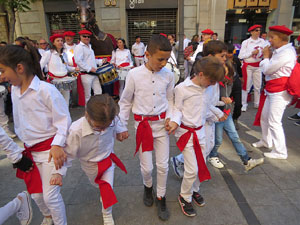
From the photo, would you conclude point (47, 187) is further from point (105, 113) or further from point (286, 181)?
point (286, 181)

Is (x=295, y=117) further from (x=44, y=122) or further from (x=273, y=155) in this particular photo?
(x=44, y=122)

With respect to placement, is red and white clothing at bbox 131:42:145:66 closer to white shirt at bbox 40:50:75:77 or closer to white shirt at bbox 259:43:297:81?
white shirt at bbox 40:50:75:77

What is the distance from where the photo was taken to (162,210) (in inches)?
96.2

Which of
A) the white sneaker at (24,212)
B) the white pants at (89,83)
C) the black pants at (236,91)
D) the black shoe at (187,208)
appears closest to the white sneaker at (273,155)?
the black pants at (236,91)

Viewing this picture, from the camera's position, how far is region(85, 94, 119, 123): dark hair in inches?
68.6

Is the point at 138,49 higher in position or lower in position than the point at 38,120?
higher

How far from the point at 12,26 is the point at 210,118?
364 inches

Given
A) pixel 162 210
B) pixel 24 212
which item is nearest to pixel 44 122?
pixel 24 212

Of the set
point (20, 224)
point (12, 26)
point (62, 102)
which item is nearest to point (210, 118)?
point (62, 102)

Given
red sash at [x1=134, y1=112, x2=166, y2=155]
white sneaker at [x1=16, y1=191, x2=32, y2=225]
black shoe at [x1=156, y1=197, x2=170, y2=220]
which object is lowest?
black shoe at [x1=156, y1=197, x2=170, y2=220]

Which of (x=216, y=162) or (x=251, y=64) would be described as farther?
(x=251, y=64)

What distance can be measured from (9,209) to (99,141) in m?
1.09

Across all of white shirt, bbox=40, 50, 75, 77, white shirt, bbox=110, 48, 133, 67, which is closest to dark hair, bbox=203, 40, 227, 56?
white shirt, bbox=40, 50, 75, 77

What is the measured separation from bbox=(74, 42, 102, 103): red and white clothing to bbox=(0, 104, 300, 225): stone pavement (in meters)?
2.79
